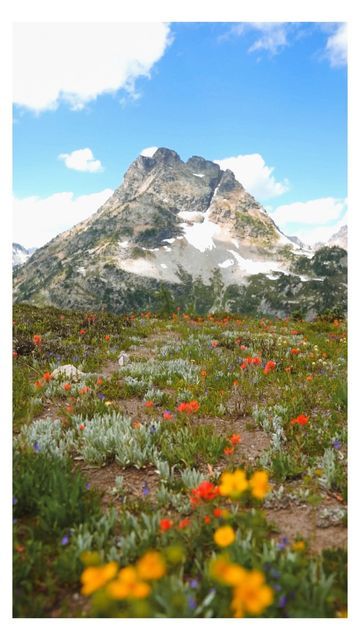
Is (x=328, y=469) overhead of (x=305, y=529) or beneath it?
overhead

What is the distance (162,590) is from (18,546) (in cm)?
130

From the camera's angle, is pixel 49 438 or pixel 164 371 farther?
pixel 164 371

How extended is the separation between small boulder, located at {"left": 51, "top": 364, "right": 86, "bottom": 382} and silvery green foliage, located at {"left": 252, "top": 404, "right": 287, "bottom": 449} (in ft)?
11.5

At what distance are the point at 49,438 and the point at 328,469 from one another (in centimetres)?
311

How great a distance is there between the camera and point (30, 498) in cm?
359

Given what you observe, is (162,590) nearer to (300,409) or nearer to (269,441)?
(269,441)

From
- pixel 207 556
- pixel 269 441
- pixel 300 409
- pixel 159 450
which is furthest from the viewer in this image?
pixel 300 409

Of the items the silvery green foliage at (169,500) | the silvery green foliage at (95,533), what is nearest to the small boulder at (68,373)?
the silvery green foliage at (169,500)

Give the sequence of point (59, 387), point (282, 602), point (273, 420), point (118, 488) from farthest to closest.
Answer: point (59, 387)
point (273, 420)
point (118, 488)
point (282, 602)

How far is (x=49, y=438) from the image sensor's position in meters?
4.86

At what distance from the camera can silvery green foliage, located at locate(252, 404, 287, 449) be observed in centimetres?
518

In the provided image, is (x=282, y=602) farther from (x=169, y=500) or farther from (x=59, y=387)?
(x=59, y=387)

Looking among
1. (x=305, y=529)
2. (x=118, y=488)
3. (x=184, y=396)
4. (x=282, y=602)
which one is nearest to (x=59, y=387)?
(x=184, y=396)
